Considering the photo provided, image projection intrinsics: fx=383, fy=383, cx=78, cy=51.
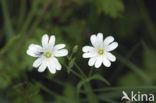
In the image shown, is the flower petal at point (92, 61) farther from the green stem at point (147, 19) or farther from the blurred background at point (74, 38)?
the green stem at point (147, 19)

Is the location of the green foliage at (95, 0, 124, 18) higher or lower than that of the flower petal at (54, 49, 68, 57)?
higher

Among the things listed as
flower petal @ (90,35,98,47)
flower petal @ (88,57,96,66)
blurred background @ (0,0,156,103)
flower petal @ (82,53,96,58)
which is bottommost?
flower petal @ (88,57,96,66)

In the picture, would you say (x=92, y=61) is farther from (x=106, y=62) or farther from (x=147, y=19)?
(x=147, y=19)

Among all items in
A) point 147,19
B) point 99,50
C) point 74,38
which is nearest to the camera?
point 99,50

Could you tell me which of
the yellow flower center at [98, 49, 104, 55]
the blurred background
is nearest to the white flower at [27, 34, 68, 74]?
the yellow flower center at [98, 49, 104, 55]

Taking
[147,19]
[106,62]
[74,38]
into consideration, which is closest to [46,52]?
[106,62]

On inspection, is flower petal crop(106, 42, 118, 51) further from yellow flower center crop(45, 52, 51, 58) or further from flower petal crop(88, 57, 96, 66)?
yellow flower center crop(45, 52, 51, 58)

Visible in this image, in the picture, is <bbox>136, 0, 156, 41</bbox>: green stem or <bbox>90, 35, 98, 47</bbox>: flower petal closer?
<bbox>90, 35, 98, 47</bbox>: flower petal
